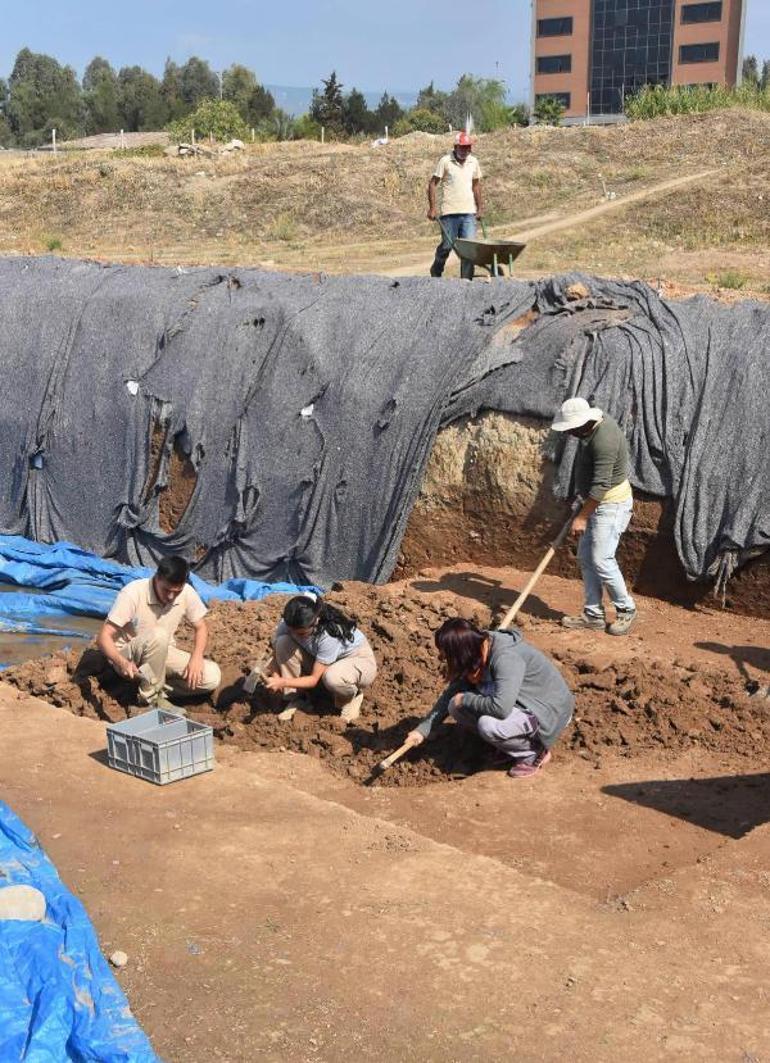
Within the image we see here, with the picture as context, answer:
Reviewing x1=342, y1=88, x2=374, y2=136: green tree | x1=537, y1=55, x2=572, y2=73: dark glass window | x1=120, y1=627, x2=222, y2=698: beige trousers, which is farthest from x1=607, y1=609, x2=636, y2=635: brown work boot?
x1=537, y1=55, x2=572, y2=73: dark glass window

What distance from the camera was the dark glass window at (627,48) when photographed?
55219 millimetres

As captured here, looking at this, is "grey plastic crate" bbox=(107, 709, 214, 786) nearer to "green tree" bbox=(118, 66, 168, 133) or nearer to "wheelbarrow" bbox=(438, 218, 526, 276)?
"wheelbarrow" bbox=(438, 218, 526, 276)

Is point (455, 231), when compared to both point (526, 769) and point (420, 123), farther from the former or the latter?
point (420, 123)

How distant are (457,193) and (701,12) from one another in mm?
48540

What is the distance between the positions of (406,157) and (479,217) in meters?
18.2

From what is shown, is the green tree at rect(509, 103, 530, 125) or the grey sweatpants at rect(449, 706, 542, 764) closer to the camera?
the grey sweatpants at rect(449, 706, 542, 764)

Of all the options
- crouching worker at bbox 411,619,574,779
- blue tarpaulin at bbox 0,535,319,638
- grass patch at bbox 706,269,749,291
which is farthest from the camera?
grass patch at bbox 706,269,749,291

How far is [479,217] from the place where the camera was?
1214 centimetres

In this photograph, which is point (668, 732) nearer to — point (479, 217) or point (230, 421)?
point (230, 421)

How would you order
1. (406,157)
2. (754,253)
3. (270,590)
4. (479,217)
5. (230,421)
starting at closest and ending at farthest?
(270,590) < (230,421) < (479,217) < (754,253) < (406,157)

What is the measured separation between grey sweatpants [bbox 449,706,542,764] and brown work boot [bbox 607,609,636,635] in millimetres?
1991

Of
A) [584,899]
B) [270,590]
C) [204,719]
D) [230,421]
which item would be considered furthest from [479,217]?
[584,899]

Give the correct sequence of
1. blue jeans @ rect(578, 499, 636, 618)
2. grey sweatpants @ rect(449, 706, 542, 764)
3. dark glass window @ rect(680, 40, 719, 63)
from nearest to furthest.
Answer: grey sweatpants @ rect(449, 706, 542, 764)
blue jeans @ rect(578, 499, 636, 618)
dark glass window @ rect(680, 40, 719, 63)

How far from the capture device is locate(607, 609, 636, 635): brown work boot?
7773 mm
